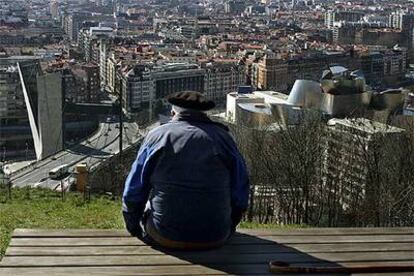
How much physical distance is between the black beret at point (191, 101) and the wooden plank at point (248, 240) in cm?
26

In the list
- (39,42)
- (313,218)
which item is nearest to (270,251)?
(313,218)

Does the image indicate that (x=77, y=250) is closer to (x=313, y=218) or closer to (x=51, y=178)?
(x=313, y=218)

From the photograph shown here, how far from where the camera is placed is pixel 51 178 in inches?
388

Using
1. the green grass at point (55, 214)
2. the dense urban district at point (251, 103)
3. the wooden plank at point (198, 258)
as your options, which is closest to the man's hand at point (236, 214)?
the wooden plank at point (198, 258)

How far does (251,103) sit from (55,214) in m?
11.1

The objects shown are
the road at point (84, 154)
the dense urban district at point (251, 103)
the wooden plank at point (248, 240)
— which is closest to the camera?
the wooden plank at point (248, 240)

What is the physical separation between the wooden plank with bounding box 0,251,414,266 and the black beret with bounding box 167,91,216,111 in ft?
0.91

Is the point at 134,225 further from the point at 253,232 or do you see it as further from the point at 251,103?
the point at 251,103

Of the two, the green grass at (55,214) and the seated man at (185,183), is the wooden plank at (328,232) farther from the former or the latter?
the green grass at (55,214)

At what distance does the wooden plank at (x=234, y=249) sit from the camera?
1255mm

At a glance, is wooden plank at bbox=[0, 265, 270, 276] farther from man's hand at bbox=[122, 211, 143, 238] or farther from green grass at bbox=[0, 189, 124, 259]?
green grass at bbox=[0, 189, 124, 259]

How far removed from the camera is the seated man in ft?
4.37

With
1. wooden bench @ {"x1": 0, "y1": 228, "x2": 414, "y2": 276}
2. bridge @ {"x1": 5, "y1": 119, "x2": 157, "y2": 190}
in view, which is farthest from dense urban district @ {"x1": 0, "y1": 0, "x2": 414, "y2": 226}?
wooden bench @ {"x1": 0, "y1": 228, "x2": 414, "y2": 276}

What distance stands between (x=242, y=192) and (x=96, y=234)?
11.4 inches
